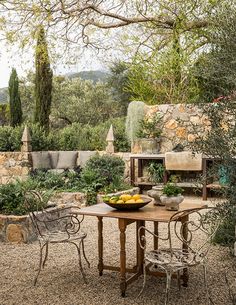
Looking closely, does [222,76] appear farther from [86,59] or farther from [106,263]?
[86,59]

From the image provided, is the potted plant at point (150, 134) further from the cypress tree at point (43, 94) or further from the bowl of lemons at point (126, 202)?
the bowl of lemons at point (126, 202)

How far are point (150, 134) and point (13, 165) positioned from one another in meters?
3.53

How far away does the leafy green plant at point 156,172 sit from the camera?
1030 centimetres

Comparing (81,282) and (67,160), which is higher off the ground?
(67,160)

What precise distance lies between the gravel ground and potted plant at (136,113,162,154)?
4.97 meters

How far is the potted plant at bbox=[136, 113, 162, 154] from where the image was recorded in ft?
34.6

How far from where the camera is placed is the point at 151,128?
1085 cm

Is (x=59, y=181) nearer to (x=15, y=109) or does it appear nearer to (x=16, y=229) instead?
(x=16, y=229)

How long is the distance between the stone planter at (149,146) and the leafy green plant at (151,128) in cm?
23

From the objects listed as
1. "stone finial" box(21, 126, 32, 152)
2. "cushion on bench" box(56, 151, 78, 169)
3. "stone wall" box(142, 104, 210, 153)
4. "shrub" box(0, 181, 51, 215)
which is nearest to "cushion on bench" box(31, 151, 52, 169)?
"stone finial" box(21, 126, 32, 152)

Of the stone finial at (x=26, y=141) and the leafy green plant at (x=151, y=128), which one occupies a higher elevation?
the leafy green plant at (x=151, y=128)

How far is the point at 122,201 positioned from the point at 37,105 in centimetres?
955

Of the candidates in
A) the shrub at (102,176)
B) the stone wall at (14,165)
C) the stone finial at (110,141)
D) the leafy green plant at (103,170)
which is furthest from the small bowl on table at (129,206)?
the stone wall at (14,165)

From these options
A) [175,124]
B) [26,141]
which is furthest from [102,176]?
[26,141]
